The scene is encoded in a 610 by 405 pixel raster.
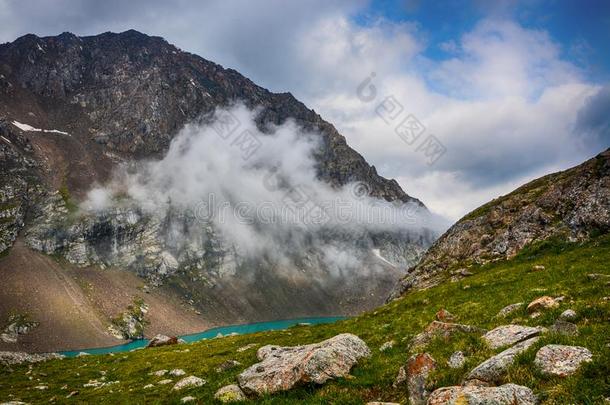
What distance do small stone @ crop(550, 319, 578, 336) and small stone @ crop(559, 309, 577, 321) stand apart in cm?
106

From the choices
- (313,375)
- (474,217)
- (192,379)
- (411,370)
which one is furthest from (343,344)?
(474,217)

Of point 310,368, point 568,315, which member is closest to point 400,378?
point 310,368

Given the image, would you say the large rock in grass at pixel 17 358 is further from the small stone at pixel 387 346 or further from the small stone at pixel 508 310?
the small stone at pixel 508 310

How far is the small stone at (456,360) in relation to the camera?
43.3 ft

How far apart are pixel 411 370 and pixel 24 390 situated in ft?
141

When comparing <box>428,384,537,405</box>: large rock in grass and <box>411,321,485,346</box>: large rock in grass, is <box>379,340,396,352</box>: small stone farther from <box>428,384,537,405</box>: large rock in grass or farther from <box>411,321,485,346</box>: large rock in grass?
<box>428,384,537,405</box>: large rock in grass

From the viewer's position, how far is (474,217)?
76750 millimetres

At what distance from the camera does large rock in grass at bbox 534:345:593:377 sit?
10.1m

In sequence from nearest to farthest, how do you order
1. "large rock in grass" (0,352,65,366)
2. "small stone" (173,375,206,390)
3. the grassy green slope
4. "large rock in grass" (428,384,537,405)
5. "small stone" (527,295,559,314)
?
"large rock in grass" (428,384,537,405), the grassy green slope, "small stone" (527,295,559,314), "small stone" (173,375,206,390), "large rock in grass" (0,352,65,366)

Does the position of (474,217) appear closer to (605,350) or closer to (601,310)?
(601,310)

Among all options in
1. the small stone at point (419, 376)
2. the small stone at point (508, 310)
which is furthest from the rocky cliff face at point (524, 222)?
the small stone at point (419, 376)

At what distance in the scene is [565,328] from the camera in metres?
13.6

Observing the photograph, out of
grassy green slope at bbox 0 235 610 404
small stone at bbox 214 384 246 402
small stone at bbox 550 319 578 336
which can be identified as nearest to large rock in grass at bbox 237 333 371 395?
small stone at bbox 214 384 246 402

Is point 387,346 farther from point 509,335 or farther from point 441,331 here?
point 509,335
